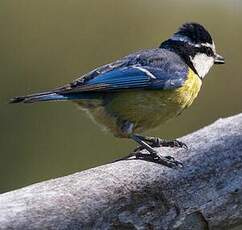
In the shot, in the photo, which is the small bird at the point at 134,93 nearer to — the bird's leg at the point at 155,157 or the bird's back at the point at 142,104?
the bird's back at the point at 142,104

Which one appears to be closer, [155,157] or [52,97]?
[155,157]

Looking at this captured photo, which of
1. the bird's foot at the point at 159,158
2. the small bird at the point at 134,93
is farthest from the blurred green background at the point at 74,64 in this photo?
the bird's foot at the point at 159,158

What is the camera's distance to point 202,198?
326 cm

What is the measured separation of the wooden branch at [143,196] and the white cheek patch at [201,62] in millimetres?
847

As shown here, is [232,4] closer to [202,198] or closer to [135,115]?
[135,115]

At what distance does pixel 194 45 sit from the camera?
436 cm

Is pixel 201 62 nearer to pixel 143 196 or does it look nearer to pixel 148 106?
pixel 148 106

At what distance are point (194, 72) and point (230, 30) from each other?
3743 millimetres

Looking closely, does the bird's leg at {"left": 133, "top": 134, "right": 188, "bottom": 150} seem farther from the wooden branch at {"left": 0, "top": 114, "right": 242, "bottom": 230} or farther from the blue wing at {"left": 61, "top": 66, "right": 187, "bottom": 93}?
the blue wing at {"left": 61, "top": 66, "right": 187, "bottom": 93}

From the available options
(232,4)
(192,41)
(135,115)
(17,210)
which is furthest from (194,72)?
(232,4)

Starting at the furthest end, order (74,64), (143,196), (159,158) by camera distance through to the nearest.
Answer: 1. (74,64)
2. (159,158)
3. (143,196)

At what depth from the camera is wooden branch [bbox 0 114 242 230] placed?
2953 millimetres

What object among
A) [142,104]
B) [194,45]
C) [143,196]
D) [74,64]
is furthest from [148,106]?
[74,64]

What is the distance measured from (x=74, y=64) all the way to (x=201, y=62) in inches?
112
